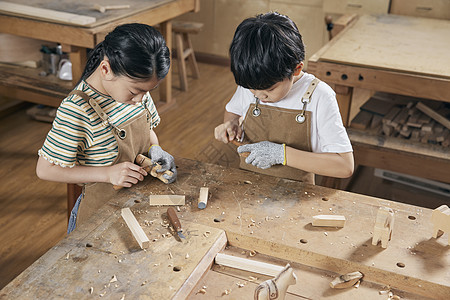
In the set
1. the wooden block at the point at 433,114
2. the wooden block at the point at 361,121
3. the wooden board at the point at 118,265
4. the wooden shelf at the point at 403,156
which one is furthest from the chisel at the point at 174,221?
the wooden block at the point at 433,114

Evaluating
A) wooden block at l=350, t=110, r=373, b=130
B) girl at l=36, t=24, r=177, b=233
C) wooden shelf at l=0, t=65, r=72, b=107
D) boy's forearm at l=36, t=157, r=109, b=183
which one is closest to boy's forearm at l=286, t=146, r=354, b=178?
girl at l=36, t=24, r=177, b=233

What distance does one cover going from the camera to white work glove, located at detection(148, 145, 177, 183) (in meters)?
1.74

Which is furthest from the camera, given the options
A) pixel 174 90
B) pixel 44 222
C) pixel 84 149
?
pixel 174 90

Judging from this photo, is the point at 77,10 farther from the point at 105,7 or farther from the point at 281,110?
the point at 281,110

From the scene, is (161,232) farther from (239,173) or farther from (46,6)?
(46,6)

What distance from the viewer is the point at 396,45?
10.5ft

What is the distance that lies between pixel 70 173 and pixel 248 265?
711mm

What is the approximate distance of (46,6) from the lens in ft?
11.6

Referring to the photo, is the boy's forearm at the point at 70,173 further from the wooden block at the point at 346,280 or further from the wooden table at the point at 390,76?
the wooden table at the point at 390,76

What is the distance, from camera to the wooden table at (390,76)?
2707 millimetres

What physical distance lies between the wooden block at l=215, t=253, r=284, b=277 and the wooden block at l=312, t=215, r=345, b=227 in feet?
0.69

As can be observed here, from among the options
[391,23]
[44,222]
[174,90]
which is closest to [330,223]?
[44,222]

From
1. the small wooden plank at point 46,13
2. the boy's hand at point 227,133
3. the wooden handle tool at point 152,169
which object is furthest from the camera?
the small wooden plank at point 46,13

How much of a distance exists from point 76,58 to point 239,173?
1951 mm
